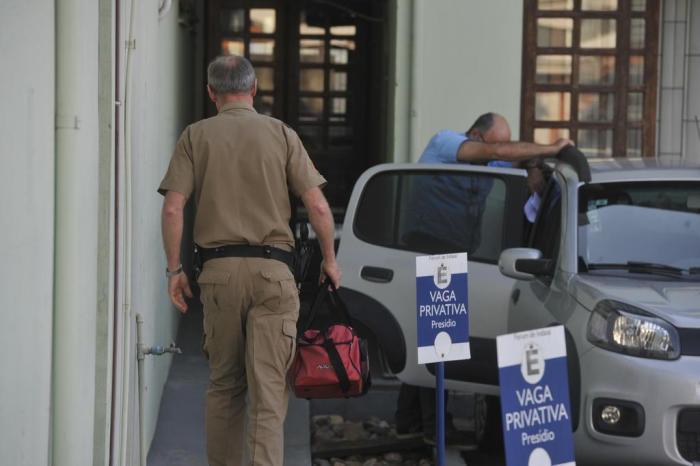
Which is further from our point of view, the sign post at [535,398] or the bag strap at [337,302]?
the bag strap at [337,302]

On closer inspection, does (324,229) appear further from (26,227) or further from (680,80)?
(680,80)

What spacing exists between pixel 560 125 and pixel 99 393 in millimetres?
7304

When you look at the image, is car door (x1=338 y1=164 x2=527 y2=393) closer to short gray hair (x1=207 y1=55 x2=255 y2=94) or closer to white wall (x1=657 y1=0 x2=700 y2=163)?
short gray hair (x1=207 y1=55 x2=255 y2=94)

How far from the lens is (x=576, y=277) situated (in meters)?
6.62

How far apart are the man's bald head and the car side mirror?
143 centimetres

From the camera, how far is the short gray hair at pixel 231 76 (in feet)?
18.2

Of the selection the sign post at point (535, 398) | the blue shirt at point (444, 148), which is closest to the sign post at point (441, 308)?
the blue shirt at point (444, 148)

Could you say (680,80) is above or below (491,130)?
above

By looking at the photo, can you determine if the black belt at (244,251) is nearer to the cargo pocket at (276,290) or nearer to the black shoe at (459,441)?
the cargo pocket at (276,290)

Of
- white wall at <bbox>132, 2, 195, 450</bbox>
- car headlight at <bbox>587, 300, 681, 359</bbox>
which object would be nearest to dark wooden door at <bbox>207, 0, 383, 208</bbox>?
white wall at <bbox>132, 2, 195, 450</bbox>


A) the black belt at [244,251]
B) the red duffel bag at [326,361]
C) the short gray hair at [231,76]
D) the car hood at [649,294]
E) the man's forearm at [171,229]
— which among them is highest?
the short gray hair at [231,76]

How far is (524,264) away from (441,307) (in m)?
0.62

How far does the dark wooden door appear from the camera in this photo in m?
13.1

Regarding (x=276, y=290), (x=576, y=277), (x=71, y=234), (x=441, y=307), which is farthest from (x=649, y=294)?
(x=71, y=234)
